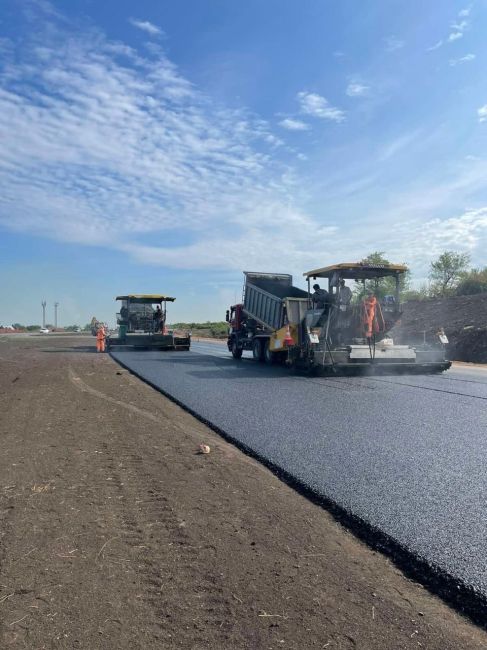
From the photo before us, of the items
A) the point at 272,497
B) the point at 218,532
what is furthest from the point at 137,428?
the point at 218,532

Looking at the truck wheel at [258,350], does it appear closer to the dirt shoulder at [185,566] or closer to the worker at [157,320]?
the worker at [157,320]

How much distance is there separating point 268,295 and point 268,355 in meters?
1.82

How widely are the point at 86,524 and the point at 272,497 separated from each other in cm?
140

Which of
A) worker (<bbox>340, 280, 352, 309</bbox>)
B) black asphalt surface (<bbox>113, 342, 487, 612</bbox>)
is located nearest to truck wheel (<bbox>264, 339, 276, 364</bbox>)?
worker (<bbox>340, 280, 352, 309</bbox>)

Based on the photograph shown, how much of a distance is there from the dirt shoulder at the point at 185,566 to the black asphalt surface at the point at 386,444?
0.33m

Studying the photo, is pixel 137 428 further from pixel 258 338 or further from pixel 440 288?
pixel 440 288

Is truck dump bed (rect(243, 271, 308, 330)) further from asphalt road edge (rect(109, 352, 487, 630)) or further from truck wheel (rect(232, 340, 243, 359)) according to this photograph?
asphalt road edge (rect(109, 352, 487, 630))

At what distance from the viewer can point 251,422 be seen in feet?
23.7

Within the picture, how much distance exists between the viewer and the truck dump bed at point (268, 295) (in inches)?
633

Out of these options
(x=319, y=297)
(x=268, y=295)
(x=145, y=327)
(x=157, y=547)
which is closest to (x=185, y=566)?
(x=157, y=547)

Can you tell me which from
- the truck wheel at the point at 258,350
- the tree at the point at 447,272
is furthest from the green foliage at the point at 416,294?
the truck wheel at the point at 258,350

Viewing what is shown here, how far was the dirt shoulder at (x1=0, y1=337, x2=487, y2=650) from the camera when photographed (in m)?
2.44

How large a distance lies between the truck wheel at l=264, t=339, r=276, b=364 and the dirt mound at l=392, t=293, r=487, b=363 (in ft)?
11.7

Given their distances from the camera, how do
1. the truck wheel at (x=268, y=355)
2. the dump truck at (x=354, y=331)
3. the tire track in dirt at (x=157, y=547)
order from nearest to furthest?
1. the tire track in dirt at (x=157, y=547)
2. the dump truck at (x=354, y=331)
3. the truck wheel at (x=268, y=355)
